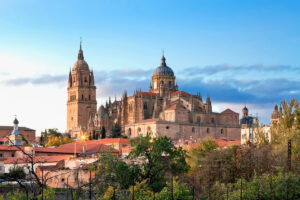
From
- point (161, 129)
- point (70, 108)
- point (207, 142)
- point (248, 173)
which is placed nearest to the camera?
point (248, 173)

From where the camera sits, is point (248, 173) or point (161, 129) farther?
point (161, 129)

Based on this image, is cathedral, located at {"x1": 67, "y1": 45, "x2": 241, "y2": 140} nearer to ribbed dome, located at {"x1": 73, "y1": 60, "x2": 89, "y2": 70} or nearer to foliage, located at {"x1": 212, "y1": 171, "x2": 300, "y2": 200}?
ribbed dome, located at {"x1": 73, "y1": 60, "x2": 89, "y2": 70}

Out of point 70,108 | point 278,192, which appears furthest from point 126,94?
point 278,192

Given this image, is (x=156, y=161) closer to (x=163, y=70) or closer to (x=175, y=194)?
(x=175, y=194)

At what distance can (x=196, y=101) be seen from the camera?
7488cm

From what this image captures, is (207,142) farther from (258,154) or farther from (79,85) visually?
(79,85)

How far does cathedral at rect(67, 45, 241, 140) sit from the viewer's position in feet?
226

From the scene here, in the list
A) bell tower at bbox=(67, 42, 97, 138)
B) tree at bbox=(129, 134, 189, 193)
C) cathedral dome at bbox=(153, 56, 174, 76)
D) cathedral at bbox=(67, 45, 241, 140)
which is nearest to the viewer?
tree at bbox=(129, 134, 189, 193)

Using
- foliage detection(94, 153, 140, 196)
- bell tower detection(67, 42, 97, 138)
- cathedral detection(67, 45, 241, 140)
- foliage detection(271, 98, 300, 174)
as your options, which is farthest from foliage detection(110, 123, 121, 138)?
foliage detection(94, 153, 140, 196)

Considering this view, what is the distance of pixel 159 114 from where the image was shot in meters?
73.0

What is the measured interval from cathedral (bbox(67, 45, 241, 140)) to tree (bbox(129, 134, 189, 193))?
42.1 meters

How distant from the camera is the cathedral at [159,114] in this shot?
68.8 m

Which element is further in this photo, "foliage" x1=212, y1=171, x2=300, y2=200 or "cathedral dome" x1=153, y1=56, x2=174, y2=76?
"cathedral dome" x1=153, y1=56, x2=174, y2=76

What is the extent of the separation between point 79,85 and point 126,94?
14.8 m
